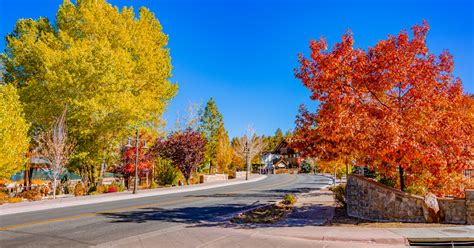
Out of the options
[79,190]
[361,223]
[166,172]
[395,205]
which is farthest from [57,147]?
[395,205]

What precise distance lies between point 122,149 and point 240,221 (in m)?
21.8

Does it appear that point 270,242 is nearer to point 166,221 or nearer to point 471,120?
point 166,221

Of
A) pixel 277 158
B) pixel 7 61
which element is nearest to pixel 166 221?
pixel 7 61

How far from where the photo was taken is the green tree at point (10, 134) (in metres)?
20.1

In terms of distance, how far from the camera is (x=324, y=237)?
989cm

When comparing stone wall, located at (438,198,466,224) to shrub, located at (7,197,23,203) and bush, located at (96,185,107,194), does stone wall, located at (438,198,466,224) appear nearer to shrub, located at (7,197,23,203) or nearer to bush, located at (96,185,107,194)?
shrub, located at (7,197,23,203)

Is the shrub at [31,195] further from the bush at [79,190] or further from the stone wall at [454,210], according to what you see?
the stone wall at [454,210]

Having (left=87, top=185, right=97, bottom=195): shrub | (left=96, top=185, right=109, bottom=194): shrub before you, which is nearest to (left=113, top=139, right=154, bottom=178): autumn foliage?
(left=96, top=185, right=109, bottom=194): shrub

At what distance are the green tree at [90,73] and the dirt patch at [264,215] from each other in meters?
15.0

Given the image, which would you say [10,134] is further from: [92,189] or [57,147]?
[92,189]

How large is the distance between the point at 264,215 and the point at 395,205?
17.1ft

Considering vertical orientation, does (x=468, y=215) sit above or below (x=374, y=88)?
below

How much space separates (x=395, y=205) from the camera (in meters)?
12.1

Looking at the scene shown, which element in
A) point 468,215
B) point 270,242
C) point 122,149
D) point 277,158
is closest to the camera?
point 270,242
